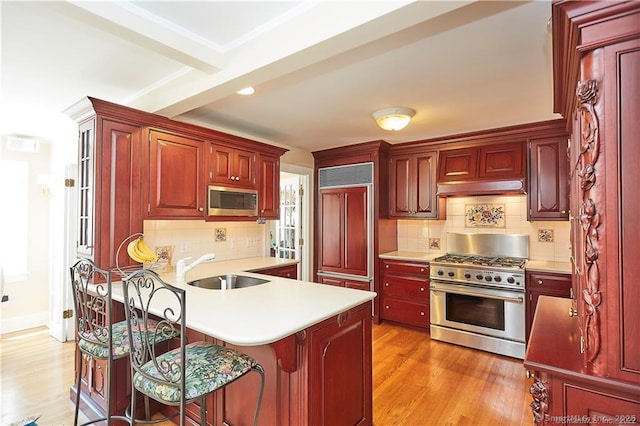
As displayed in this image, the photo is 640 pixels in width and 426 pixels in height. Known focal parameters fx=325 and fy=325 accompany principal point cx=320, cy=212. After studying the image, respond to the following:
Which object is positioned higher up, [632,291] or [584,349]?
[632,291]

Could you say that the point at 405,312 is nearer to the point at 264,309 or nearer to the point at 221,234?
the point at 221,234

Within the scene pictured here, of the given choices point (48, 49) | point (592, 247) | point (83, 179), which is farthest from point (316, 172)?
point (592, 247)

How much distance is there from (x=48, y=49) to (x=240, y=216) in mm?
1912

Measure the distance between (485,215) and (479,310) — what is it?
120 cm

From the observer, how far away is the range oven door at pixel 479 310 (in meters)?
3.21

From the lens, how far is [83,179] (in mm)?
2533

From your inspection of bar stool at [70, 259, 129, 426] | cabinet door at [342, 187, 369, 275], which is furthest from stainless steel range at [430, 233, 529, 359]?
bar stool at [70, 259, 129, 426]

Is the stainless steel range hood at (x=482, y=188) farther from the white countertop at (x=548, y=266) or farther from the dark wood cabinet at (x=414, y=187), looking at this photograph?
the white countertop at (x=548, y=266)

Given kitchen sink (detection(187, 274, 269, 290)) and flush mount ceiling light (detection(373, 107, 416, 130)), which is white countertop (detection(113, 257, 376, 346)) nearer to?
kitchen sink (detection(187, 274, 269, 290))

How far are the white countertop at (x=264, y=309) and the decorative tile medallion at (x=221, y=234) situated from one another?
1.13 metres

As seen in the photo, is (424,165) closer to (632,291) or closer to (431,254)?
(431,254)

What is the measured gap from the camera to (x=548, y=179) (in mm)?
3330

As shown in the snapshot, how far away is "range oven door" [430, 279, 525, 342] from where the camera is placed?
3.21 metres

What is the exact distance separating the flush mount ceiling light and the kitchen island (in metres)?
1.67
